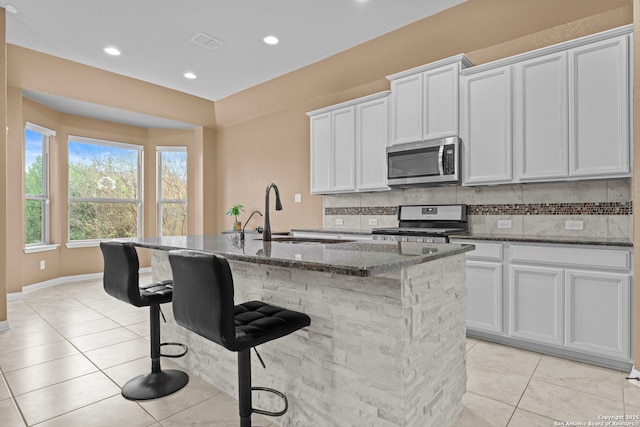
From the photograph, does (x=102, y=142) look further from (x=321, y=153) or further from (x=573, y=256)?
(x=573, y=256)

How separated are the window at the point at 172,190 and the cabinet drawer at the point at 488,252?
5.58 metres

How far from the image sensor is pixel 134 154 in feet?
22.0

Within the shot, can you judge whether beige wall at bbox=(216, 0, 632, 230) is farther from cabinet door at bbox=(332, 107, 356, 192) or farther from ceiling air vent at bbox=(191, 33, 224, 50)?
ceiling air vent at bbox=(191, 33, 224, 50)

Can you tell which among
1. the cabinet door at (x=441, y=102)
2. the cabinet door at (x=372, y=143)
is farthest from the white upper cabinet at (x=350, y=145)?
the cabinet door at (x=441, y=102)

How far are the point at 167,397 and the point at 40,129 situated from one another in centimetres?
515

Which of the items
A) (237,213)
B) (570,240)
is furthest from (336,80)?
(570,240)

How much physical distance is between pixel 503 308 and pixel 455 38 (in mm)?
2707

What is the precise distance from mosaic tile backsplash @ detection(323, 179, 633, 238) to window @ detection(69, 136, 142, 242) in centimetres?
489

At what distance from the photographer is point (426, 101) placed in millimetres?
3623

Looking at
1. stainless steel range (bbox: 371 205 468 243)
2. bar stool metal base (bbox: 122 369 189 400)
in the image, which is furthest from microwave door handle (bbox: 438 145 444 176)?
bar stool metal base (bbox: 122 369 189 400)

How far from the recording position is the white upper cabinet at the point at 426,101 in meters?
3.46

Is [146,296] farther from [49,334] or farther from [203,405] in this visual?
[49,334]

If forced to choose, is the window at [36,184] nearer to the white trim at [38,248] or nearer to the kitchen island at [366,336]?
the white trim at [38,248]

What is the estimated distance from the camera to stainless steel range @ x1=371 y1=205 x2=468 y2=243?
11.0 feet
